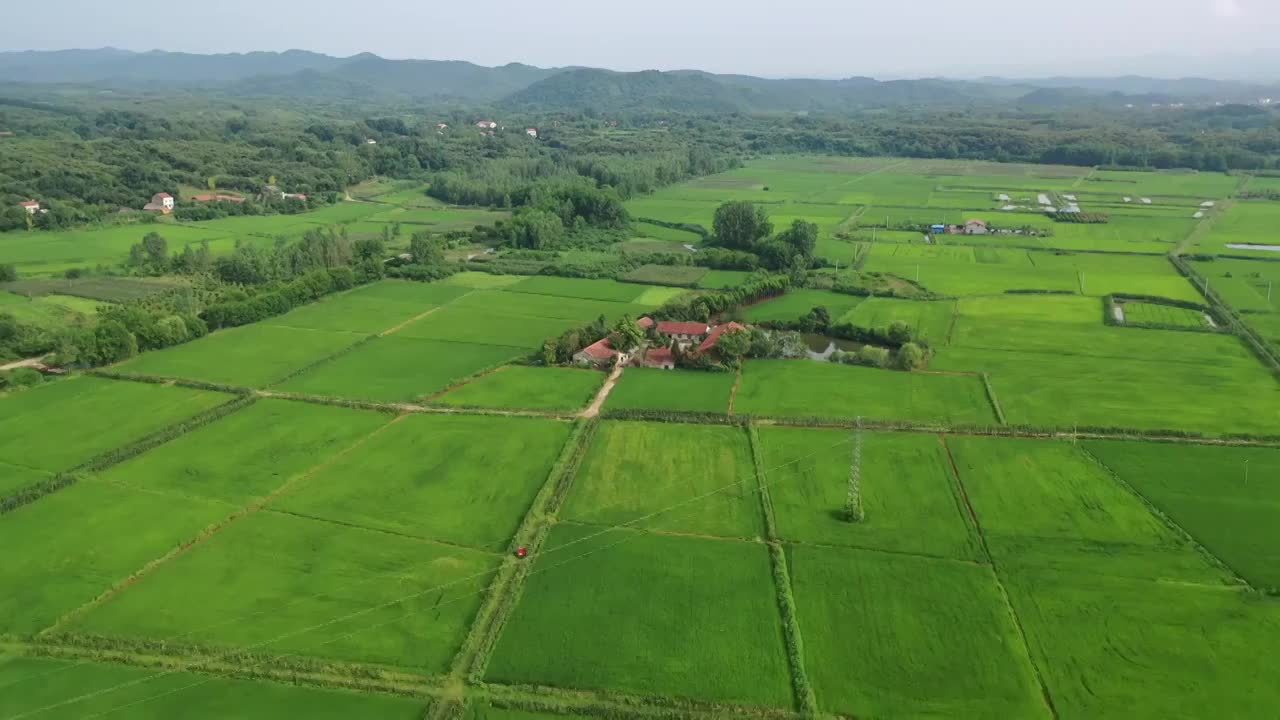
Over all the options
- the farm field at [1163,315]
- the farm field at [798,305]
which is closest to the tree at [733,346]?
the farm field at [798,305]

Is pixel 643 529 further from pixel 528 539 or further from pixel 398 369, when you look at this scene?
pixel 398 369

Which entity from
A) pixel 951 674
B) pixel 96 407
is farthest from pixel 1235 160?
pixel 96 407

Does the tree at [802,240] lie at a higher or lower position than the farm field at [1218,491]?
higher

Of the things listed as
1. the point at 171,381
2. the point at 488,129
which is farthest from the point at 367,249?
the point at 488,129

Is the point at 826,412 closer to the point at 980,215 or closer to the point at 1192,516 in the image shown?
the point at 1192,516

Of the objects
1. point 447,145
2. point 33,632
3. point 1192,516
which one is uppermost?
point 447,145

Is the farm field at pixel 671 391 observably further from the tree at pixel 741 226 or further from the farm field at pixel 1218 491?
the tree at pixel 741 226
